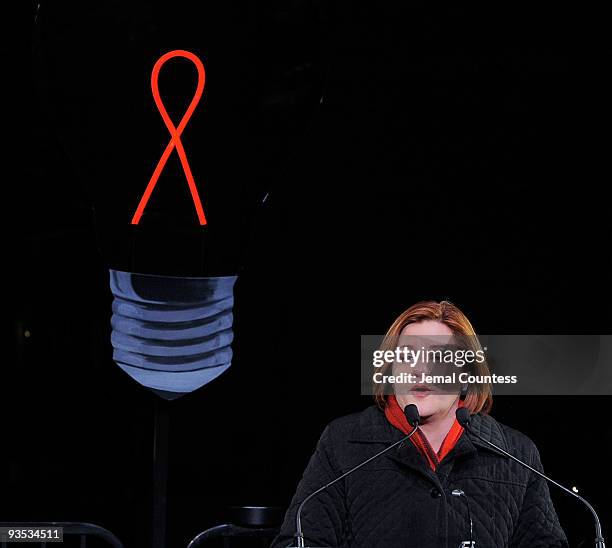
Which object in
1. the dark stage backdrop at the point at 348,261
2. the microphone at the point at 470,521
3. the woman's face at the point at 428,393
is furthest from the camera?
the dark stage backdrop at the point at 348,261

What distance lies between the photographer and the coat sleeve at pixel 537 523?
1.73 metres

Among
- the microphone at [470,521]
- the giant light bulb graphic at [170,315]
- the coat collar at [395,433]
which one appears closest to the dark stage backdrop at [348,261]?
the giant light bulb graphic at [170,315]

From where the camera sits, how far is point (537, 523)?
1.76 m

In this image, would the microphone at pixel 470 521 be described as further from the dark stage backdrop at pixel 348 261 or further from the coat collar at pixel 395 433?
the dark stage backdrop at pixel 348 261

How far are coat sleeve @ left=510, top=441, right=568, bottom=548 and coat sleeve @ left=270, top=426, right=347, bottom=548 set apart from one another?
0.33 metres

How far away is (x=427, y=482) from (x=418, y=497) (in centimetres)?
3

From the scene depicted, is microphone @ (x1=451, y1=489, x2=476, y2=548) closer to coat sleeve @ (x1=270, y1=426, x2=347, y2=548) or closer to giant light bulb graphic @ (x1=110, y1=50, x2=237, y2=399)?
coat sleeve @ (x1=270, y1=426, x2=347, y2=548)

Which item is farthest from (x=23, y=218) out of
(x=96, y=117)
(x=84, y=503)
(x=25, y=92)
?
(x=84, y=503)

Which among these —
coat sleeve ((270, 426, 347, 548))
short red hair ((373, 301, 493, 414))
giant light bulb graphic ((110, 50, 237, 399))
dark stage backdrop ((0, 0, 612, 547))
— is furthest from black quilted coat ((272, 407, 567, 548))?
dark stage backdrop ((0, 0, 612, 547))

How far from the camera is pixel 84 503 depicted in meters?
2.92

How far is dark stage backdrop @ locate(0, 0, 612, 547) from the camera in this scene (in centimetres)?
291

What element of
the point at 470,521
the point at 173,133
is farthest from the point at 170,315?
the point at 470,521

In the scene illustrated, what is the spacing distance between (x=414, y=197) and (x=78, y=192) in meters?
1.04

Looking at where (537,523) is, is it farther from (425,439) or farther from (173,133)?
(173,133)
